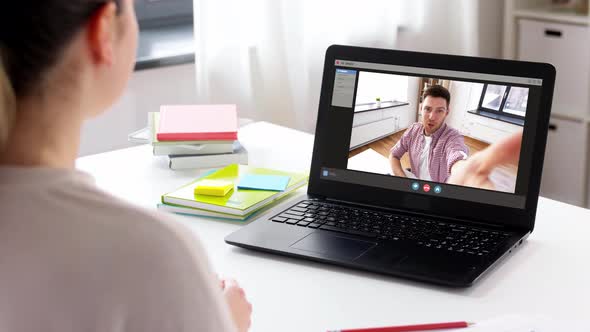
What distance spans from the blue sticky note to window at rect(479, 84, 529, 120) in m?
0.40

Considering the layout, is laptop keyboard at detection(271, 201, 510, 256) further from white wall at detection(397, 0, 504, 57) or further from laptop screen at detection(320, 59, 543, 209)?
white wall at detection(397, 0, 504, 57)

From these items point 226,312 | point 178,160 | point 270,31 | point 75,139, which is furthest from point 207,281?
point 270,31

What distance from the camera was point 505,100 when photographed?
1.34m

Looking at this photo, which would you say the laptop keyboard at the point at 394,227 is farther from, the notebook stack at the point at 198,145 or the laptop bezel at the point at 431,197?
the notebook stack at the point at 198,145

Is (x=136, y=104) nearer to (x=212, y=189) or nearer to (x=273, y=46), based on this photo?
(x=273, y=46)

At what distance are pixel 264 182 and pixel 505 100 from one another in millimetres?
460

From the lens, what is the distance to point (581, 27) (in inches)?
116

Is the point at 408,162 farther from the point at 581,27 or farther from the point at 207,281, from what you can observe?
the point at 581,27

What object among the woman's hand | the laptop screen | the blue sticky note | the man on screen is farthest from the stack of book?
the woman's hand

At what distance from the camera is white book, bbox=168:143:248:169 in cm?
173

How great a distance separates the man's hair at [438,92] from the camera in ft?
4.47

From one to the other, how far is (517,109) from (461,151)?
0.36 feet

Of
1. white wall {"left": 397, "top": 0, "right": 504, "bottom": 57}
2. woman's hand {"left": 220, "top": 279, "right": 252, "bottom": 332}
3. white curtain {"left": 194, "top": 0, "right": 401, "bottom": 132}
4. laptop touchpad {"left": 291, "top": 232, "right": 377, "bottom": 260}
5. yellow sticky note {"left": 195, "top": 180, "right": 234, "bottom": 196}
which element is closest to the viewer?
woman's hand {"left": 220, "top": 279, "right": 252, "bottom": 332}

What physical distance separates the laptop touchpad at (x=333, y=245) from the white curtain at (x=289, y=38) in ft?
4.40
